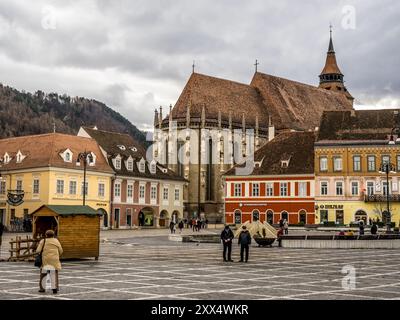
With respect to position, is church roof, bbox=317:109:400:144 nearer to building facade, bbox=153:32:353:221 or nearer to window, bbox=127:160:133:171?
window, bbox=127:160:133:171

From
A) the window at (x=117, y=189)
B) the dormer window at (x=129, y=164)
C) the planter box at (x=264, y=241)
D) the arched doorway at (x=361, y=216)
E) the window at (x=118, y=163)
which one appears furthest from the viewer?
the dormer window at (x=129, y=164)

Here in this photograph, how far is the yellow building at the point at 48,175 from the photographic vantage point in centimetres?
5944

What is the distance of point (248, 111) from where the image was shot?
90.6 metres

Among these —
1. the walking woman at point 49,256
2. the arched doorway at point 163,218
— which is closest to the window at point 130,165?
the arched doorway at point 163,218

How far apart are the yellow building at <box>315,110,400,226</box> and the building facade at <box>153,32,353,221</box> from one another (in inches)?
818

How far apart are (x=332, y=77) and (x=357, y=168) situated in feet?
160

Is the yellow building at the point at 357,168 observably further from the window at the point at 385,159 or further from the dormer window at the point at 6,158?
the dormer window at the point at 6,158

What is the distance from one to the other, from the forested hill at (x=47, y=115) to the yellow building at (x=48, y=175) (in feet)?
282

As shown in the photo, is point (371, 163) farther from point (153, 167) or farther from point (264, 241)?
point (264, 241)

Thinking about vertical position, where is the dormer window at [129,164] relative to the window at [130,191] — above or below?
above

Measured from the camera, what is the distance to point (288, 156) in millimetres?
69000

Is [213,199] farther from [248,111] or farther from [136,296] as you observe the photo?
[136,296]

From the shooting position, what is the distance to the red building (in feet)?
220
